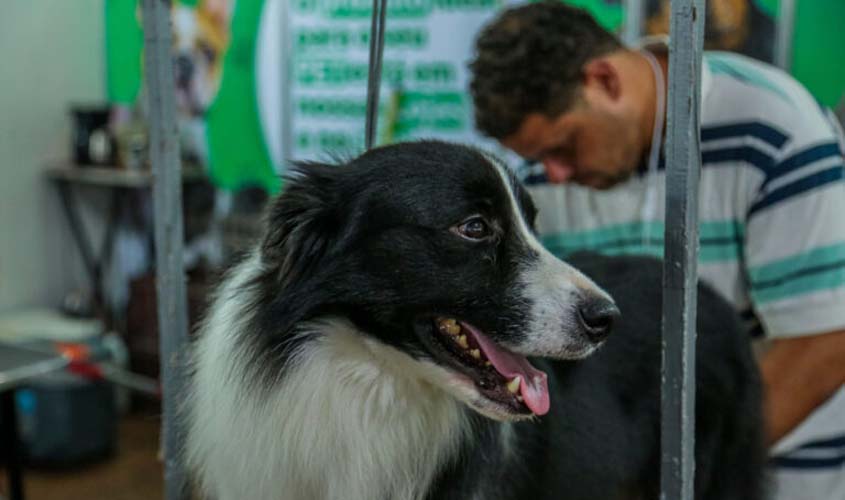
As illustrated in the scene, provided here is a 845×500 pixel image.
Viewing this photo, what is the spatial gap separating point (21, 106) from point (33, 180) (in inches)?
13.3

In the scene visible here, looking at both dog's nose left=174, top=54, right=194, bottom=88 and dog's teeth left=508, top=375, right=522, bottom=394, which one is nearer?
dog's teeth left=508, top=375, right=522, bottom=394

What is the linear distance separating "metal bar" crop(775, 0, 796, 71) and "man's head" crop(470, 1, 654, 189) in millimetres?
1288

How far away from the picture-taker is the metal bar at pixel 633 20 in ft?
10.7

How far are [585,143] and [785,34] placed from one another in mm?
1452

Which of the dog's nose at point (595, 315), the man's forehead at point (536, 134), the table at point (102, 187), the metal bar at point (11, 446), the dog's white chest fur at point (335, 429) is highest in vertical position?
the man's forehead at point (536, 134)

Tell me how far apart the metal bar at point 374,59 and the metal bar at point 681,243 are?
1.85 ft

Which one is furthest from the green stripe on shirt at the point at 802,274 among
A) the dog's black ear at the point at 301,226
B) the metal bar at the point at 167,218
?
the metal bar at the point at 167,218

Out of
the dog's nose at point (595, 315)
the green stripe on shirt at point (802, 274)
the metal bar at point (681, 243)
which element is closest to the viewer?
the metal bar at point (681, 243)

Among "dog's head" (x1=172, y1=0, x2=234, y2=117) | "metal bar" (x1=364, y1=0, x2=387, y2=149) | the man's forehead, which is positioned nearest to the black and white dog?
"metal bar" (x1=364, y1=0, x2=387, y2=149)

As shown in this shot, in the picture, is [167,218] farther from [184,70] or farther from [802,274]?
[184,70]

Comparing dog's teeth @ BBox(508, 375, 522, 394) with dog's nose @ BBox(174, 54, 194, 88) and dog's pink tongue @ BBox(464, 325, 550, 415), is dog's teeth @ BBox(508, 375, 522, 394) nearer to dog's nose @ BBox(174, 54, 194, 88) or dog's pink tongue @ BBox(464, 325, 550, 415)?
dog's pink tongue @ BBox(464, 325, 550, 415)

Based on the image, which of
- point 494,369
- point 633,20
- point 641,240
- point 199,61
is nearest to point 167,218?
point 494,369

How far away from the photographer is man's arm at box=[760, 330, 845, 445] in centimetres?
179

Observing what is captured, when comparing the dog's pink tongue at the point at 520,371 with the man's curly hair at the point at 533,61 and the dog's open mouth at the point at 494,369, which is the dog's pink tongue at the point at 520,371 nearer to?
the dog's open mouth at the point at 494,369
